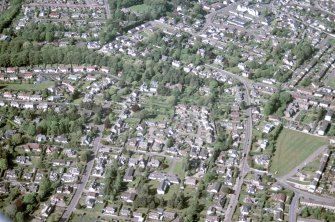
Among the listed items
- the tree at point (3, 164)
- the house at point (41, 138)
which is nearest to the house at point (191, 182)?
the house at point (41, 138)

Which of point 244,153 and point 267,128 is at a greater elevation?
point 267,128

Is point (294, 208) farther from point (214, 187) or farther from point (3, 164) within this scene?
point (3, 164)

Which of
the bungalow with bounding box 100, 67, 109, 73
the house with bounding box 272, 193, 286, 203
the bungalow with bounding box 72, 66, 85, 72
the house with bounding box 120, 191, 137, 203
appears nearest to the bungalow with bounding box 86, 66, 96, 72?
the bungalow with bounding box 72, 66, 85, 72

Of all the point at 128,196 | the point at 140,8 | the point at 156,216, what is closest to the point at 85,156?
the point at 128,196

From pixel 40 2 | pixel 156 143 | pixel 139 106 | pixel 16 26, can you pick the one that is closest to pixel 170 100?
pixel 139 106

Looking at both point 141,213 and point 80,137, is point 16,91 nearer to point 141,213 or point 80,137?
point 80,137

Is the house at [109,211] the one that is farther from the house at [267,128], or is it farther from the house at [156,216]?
the house at [267,128]

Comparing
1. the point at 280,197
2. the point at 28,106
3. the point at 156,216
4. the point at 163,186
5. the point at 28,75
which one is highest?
the point at 28,75
